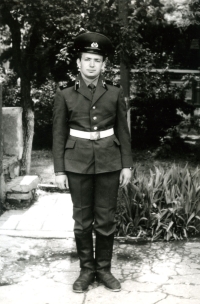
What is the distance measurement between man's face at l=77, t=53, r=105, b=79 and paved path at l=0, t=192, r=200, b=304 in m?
1.54

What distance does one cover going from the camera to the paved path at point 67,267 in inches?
139

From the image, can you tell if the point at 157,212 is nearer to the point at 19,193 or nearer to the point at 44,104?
the point at 19,193

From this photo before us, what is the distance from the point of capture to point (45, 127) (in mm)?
10852

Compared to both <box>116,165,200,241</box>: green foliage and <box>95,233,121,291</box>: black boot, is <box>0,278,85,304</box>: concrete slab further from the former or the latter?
<box>116,165,200,241</box>: green foliage

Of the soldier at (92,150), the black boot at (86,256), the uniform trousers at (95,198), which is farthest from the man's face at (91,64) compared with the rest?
the black boot at (86,256)

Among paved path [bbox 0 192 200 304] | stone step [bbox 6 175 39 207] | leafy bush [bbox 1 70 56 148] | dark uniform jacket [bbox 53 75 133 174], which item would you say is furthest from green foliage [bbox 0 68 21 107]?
dark uniform jacket [bbox 53 75 133 174]

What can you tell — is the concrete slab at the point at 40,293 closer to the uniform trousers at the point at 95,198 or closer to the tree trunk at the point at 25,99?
the uniform trousers at the point at 95,198

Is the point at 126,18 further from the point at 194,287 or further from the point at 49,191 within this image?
the point at 194,287

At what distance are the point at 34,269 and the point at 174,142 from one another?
6.58 meters

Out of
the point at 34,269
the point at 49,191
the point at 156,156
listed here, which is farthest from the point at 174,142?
the point at 34,269

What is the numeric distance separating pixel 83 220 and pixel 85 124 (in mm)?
707

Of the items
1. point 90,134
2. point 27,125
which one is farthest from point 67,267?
point 27,125

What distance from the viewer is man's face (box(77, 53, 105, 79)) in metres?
3.49

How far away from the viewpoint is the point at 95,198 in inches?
147
